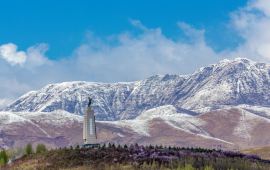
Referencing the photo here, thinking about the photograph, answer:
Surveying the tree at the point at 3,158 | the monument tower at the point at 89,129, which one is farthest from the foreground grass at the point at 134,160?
the tree at the point at 3,158

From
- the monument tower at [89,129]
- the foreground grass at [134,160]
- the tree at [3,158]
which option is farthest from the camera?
the tree at [3,158]

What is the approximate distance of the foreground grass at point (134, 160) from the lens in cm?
6303

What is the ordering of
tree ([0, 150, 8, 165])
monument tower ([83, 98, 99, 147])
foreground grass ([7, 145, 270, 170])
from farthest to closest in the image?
tree ([0, 150, 8, 165])
monument tower ([83, 98, 99, 147])
foreground grass ([7, 145, 270, 170])

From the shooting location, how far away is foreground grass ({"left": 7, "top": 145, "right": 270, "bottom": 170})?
6303cm

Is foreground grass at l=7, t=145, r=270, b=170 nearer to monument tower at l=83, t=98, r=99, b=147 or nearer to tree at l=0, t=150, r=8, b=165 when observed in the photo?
monument tower at l=83, t=98, r=99, b=147

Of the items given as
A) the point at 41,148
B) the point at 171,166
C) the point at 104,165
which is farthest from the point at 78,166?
the point at 41,148

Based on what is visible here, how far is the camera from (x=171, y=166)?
61969 millimetres

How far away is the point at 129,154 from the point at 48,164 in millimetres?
8601

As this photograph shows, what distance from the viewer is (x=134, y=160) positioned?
212 ft

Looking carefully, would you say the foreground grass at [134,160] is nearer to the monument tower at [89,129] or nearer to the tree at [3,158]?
the monument tower at [89,129]

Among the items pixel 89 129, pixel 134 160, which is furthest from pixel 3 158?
pixel 134 160

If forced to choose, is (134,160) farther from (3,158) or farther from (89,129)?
(3,158)

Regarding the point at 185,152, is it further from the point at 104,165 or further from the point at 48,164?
the point at 48,164

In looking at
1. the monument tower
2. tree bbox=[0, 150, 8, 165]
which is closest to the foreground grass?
the monument tower
